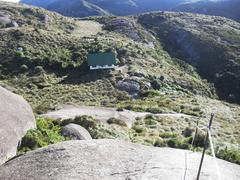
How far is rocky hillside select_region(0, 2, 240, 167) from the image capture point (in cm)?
4181

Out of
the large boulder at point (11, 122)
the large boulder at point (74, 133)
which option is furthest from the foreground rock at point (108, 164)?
the large boulder at point (74, 133)

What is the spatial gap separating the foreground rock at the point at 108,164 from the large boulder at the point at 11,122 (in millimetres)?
2394

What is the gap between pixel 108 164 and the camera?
12.8 metres

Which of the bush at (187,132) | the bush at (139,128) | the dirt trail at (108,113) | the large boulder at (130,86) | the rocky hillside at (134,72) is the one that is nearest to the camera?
the bush at (139,128)

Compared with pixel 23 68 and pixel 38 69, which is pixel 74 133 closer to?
pixel 38 69

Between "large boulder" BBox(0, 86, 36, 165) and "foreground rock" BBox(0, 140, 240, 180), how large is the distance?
2.39 metres

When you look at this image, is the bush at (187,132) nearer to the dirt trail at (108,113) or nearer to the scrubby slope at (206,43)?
the dirt trail at (108,113)

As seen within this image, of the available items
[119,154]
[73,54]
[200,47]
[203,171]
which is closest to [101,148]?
[119,154]

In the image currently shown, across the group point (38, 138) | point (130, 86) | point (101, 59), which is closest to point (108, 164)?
point (38, 138)

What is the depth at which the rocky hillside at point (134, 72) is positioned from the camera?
4181 centimetres

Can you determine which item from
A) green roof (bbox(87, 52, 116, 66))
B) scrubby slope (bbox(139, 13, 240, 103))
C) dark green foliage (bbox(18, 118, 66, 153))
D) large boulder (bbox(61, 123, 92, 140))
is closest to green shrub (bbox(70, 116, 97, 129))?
large boulder (bbox(61, 123, 92, 140))

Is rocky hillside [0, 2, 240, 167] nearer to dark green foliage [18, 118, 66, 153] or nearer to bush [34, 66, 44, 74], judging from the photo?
dark green foliage [18, 118, 66, 153]

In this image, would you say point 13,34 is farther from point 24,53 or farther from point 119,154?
point 119,154

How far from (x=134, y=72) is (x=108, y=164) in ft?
217
